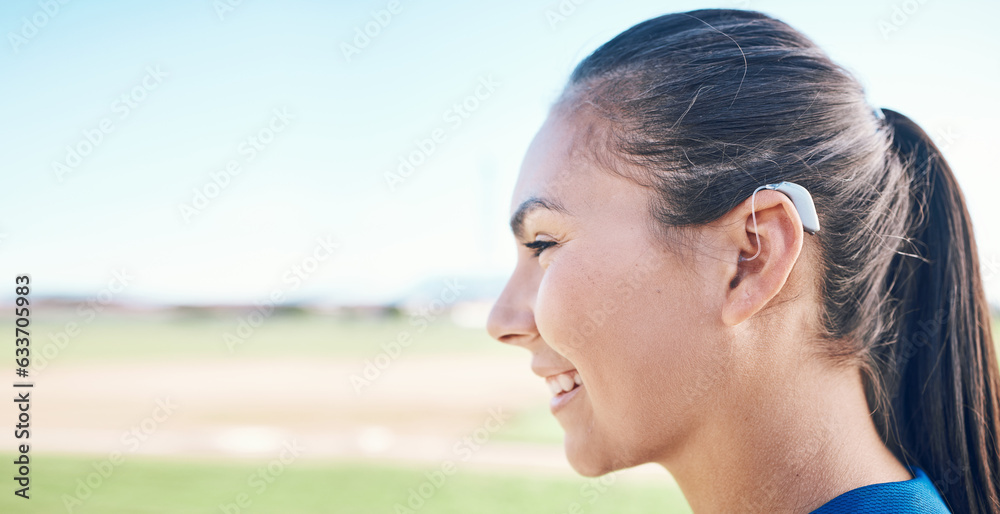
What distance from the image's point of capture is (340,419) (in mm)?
11773

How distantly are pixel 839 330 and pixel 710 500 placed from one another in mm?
493

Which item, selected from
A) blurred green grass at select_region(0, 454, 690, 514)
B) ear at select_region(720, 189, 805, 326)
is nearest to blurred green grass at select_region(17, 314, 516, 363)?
blurred green grass at select_region(0, 454, 690, 514)

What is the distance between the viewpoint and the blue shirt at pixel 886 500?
47.6 inches

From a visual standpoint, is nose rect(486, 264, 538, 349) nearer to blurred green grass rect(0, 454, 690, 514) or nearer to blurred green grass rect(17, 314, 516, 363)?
blurred green grass rect(0, 454, 690, 514)

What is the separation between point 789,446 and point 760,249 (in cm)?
43

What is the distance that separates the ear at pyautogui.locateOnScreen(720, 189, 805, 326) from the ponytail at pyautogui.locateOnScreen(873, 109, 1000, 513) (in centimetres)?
50

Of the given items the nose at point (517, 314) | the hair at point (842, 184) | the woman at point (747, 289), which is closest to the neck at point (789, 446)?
the woman at point (747, 289)

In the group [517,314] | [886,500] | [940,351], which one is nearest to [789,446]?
[886,500]

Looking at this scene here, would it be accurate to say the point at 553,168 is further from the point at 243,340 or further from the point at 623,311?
the point at 243,340

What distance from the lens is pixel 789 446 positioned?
4.44 feet

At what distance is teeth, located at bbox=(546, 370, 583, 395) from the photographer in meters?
1.63

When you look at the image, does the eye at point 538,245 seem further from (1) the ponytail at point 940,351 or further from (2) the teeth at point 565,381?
(1) the ponytail at point 940,351

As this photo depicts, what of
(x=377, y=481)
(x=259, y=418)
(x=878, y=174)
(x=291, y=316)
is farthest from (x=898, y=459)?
(x=291, y=316)

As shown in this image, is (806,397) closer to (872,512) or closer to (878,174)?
(872,512)
